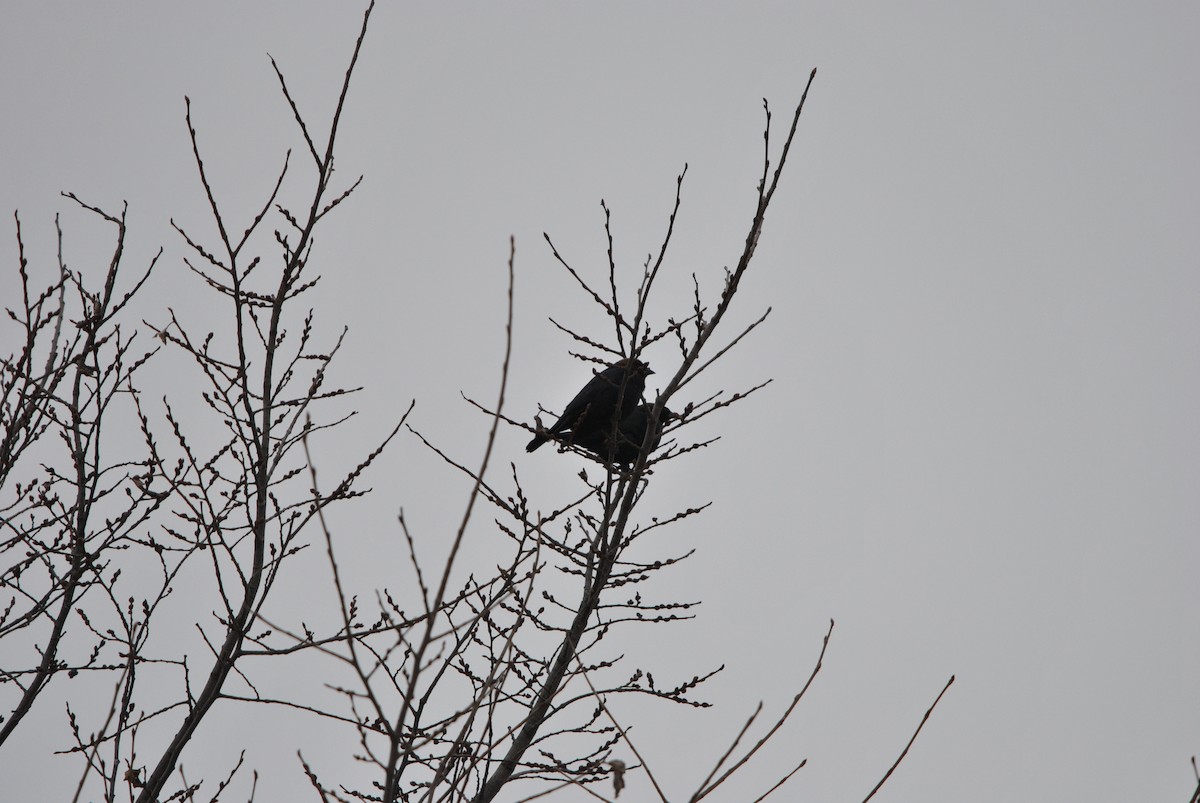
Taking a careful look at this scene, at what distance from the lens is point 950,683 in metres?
1.90

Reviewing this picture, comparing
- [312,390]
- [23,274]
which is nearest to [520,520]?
[312,390]

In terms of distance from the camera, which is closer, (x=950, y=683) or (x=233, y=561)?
(x=950, y=683)

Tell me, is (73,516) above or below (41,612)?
above

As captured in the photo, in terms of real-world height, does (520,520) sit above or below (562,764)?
above

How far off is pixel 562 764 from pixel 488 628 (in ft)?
2.32

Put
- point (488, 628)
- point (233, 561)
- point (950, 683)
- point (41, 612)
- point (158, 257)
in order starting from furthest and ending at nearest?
point (488, 628) < point (158, 257) < point (41, 612) < point (233, 561) < point (950, 683)

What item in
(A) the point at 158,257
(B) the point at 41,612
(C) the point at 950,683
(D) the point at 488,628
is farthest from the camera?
(D) the point at 488,628

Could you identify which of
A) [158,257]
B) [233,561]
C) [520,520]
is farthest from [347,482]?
[158,257]

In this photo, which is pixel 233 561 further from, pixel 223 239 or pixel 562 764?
pixel 562 764

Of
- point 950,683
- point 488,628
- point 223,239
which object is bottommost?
point 950,683

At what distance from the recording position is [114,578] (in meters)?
3.48

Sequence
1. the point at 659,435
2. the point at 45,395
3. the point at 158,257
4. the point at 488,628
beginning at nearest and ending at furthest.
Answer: the point at 45,395 → the point at 158,257 → the point at 659,435 → the point at 488,628

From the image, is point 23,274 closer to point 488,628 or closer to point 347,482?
point 347,482

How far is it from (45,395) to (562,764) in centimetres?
222
